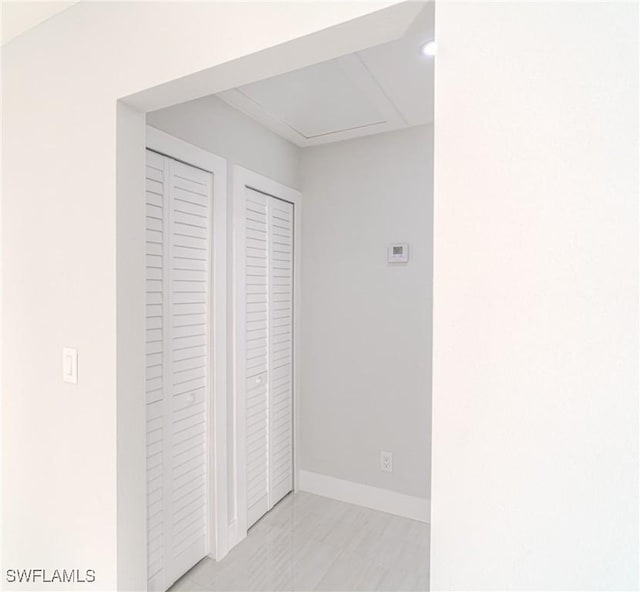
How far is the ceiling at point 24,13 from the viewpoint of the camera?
139 centimetres

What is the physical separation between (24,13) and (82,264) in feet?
3.09

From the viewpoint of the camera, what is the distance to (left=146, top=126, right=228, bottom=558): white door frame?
6.39 feet

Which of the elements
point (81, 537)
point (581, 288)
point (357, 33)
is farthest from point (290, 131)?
point (81, 537)

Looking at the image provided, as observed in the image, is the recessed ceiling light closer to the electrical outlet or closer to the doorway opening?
the doorway opening

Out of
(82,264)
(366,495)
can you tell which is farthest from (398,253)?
(82,264)

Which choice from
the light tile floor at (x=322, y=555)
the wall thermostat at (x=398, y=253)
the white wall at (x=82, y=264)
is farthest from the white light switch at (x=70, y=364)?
the wall thermostat at (x=398, y=253)

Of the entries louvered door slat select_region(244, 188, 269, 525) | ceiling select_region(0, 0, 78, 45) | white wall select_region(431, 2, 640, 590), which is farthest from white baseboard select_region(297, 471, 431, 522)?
ceiling select_region(0, 0, 78, 45)

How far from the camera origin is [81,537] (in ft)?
4.66

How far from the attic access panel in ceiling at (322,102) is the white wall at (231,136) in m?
0.06

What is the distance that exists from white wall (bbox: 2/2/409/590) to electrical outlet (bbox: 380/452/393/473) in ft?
4.66

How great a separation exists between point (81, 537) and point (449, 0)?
1943 millimetres

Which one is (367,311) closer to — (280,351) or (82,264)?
(280,351)

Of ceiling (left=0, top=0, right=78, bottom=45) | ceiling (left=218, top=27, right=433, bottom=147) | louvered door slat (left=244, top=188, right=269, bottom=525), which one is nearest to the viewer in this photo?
ceiling (left=0, top=0, right=78, bottom=45)

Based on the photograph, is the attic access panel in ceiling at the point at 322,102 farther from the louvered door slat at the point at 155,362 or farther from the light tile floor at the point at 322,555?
the light tile floor at the point at 322,555
